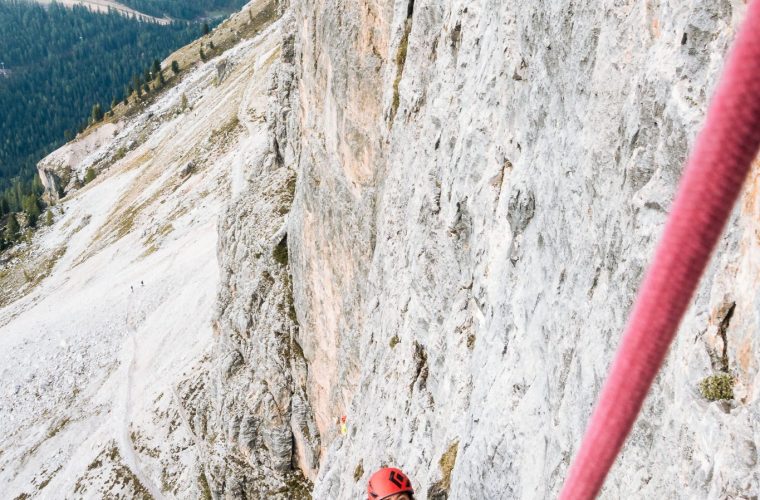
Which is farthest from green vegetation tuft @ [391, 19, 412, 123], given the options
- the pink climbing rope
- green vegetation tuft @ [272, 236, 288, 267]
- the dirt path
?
the dirt path

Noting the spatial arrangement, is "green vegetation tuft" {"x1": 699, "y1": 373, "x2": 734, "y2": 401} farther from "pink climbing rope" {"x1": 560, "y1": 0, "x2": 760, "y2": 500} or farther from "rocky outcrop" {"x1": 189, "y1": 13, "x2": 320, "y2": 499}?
"rocky outcrop" {"x1": 189, "y1": 13, "x2": 320, "y2": 499}

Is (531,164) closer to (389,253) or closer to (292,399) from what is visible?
(389,253)

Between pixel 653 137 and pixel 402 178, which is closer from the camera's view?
pixel 653 137

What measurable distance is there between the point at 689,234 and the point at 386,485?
1245cm

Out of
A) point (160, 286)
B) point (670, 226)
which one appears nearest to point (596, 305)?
point (670, 226)

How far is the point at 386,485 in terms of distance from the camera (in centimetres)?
1305

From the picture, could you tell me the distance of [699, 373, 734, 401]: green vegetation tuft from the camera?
635cm

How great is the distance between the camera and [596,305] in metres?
8.78

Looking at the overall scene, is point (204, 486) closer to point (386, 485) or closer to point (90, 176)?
point (386, 485)

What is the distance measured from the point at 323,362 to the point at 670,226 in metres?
39.4

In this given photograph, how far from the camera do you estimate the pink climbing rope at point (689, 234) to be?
1.62 m

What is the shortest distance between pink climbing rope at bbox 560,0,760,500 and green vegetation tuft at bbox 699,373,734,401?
5.06 m

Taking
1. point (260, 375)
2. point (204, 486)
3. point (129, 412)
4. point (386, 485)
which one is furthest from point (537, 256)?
point (129, 412)

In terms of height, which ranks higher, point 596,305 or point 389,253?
point 596,305
